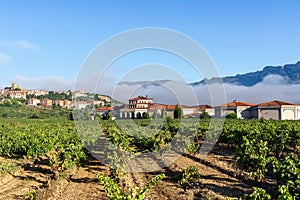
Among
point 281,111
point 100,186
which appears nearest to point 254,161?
point 100,186

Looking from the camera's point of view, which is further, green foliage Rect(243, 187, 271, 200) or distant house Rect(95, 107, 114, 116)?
distant house Rect(95, 107, 114, 116)

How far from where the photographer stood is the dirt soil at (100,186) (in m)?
10.4

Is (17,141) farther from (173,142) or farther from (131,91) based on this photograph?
(173,142)

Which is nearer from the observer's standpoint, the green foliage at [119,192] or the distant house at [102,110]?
the green foliage at [119,192]

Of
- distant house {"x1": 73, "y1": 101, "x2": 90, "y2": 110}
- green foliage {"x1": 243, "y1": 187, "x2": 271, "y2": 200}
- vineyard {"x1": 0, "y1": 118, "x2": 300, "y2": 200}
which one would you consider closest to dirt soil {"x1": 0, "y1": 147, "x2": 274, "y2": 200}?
vineyard {"x1": 0, "y1": 118, "x2": 300, "y2": 200}

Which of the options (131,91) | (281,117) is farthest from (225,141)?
(281,117)

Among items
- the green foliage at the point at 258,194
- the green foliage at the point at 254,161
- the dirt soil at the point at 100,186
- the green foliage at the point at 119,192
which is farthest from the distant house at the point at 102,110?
the green foliage at the point at 258,194

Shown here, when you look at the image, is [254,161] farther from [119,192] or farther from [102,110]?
[102,110]

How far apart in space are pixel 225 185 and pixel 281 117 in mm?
75834

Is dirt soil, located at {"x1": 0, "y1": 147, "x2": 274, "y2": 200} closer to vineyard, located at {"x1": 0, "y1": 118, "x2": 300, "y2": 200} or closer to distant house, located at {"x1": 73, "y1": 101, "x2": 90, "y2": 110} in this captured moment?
vineyard, located at {"x1": 0, "y1": 118, "x2": 300, "y2": 200}

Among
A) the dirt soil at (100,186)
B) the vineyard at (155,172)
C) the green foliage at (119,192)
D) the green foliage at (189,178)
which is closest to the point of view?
the green foliage at (119,192)

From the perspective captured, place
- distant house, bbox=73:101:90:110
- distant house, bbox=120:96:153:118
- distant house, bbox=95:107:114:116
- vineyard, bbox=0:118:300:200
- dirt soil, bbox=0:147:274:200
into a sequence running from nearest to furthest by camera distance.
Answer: vineyard, bbox=0:118:300:200, dirt soil, bbox=0:147:274:200, distant house, bbox=73:101:90:110, distant house, bbox=120:96:153:118, distant house, bbox=95:107:114:116

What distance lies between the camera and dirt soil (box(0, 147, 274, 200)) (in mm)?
10375

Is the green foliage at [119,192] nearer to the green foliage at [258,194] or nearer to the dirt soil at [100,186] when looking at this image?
the green foliage at [258,194]
